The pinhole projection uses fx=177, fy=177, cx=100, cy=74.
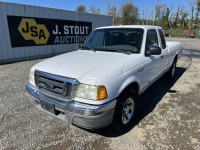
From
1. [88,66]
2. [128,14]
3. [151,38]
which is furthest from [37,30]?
[128,14]

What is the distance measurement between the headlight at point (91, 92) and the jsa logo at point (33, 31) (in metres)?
8.96

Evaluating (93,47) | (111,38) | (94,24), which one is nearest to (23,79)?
(93,47)

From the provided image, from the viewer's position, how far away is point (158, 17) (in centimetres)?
5662

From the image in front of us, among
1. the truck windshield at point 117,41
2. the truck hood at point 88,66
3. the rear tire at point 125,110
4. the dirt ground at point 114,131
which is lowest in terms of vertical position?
the dirt ground at point 114,131

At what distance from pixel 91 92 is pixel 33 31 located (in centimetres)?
950

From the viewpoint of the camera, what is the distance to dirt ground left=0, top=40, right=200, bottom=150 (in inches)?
117

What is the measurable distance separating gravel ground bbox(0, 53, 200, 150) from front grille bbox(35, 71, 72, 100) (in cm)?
86

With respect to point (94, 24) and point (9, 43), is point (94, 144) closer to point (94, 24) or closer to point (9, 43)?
point (9, 43)

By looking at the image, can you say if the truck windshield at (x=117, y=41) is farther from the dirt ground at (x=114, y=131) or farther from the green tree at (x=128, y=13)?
the green tree at (x=128, y=13)

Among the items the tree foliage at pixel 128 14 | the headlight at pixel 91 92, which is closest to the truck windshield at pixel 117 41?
the headlight at pixel 91 92

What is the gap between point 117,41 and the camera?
13.3 ft

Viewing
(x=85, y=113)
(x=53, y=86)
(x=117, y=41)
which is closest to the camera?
(x=85, y=113)

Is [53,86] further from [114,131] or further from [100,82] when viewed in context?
[114,131]

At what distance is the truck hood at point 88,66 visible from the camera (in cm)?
263
